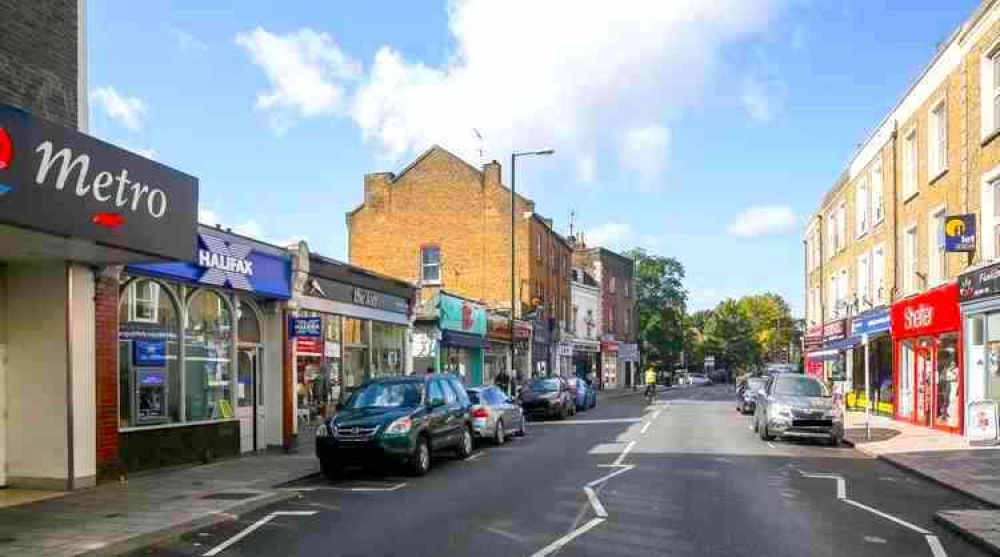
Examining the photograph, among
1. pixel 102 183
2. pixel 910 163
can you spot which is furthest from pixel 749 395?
pixel 102 183

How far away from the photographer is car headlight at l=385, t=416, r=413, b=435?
13852mm

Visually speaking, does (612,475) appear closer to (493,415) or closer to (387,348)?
(493,415)

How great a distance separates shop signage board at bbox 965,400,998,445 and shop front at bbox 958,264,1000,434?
25 cm

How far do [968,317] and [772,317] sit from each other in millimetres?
87028

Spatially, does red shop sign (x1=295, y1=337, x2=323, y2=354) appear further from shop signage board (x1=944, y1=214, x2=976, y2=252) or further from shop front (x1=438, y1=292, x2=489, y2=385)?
shop signage board (x1=944, y1=214, x2=976, y2=252)

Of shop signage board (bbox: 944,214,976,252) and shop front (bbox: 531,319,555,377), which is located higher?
shop signage board (bbox: 944,214,976,252)

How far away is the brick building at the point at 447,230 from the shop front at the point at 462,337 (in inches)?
191

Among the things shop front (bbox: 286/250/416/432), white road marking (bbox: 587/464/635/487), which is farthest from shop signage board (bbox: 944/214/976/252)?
shop front (bbox: 286/250/416/432)

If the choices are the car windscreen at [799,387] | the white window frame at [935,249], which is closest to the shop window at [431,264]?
the car windscreen at [799,387]

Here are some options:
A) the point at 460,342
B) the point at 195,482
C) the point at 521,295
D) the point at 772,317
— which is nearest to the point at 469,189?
the point at 521,295

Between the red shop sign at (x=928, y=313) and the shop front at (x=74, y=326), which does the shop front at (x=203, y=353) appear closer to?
the shop front at (x=74, y=326)

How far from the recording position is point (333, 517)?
10406 millimetres

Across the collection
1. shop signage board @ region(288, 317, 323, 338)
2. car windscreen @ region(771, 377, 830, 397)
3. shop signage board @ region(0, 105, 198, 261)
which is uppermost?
shop signage board @ region(0, 105, 198, 261)

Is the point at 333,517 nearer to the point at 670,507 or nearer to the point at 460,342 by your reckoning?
the point at 670,507
